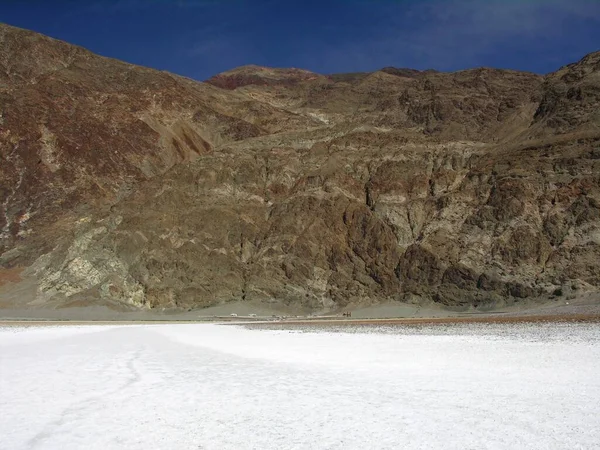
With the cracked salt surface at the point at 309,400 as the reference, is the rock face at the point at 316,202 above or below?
above

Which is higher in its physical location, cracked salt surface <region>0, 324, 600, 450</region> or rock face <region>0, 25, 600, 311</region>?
rock face <region>0, 25, 600, 311</region>

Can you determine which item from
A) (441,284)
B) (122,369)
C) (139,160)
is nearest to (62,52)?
(139,160)

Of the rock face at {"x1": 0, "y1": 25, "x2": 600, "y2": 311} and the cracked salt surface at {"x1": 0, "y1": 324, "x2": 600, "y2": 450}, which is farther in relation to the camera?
the rock face at {"x1": 0, "y1": 25, "x2": 600, "y2": 311}

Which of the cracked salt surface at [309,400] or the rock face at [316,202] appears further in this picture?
the rock face at [316,202]

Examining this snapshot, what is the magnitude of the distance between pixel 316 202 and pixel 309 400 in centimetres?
5880

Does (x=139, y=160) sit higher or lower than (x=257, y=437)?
higher

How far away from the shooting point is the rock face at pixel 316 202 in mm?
59875

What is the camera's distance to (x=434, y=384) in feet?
37.2

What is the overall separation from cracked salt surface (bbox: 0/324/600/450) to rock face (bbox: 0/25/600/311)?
4345 cm

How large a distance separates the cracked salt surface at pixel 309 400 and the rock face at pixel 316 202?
43.4m

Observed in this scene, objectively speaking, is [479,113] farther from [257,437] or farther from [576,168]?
[257,437]

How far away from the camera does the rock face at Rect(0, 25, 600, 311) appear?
2357 inches

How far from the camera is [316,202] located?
6831 centimetres

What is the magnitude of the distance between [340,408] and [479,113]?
89231 mm
